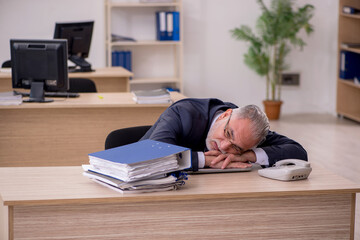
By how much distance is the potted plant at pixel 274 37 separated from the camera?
22.9 ft

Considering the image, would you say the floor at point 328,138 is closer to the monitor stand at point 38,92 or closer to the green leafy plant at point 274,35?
the green leafy plant at point 274,35

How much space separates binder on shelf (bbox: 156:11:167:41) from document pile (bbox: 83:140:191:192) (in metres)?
5.09

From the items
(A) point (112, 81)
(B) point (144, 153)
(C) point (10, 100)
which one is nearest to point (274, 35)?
(A) point (112, 81)

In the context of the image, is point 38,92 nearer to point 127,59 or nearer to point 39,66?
point 39,66

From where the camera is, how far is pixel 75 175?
2113 mm

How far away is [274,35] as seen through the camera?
7.00 meters

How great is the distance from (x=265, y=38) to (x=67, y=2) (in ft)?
8.14

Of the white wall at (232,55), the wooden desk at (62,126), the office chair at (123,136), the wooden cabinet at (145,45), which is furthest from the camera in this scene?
the white wall at (232,55)

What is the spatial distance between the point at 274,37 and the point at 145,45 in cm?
164

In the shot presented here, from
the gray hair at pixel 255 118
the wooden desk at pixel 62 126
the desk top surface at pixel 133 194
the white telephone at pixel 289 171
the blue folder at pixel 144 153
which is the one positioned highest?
→ the gray hair at pixel 255 118

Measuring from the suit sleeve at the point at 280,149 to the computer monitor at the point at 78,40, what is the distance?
3.24m

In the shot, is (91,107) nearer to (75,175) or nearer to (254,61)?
(75,175)

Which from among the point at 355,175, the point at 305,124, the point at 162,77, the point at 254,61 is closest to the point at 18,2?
the point at 162,77

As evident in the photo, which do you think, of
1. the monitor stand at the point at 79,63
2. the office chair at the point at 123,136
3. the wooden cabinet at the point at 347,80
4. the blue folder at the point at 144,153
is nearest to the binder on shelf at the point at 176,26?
the monitor stand at the point at 79,63
